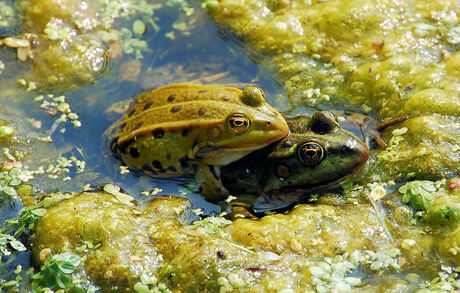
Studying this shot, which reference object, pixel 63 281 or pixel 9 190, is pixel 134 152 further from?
pixel 63 281

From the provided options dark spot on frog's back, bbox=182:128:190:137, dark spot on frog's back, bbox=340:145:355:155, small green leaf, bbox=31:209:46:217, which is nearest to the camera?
small green leaf, bbox=31:209:46:217

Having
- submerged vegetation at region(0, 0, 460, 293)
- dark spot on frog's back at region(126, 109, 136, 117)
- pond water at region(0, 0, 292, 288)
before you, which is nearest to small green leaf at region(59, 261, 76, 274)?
submerged vegetation at region(0, 0, 460, 293)

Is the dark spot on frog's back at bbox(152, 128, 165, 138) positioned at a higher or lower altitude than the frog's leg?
higher

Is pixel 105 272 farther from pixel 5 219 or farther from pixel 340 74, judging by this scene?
pixel 340 74

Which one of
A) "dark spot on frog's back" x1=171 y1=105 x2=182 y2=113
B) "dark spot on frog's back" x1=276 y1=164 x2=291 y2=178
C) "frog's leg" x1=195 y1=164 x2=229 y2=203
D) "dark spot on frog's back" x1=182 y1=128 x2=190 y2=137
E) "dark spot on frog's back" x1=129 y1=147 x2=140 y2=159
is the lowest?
"frog's leg" x1=195 y1=164 x2=229 y2=203

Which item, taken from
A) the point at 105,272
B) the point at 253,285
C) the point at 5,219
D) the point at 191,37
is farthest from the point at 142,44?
the point at 253,285

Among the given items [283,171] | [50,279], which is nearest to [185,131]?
[283,171]

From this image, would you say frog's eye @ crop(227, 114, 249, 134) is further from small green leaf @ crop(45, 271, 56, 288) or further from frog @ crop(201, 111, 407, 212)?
small green leaf @ crop(45, 271, 56, 288)

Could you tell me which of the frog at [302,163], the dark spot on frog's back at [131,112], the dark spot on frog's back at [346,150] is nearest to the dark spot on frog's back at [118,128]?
the dark spot on frog's back at [131,112]
